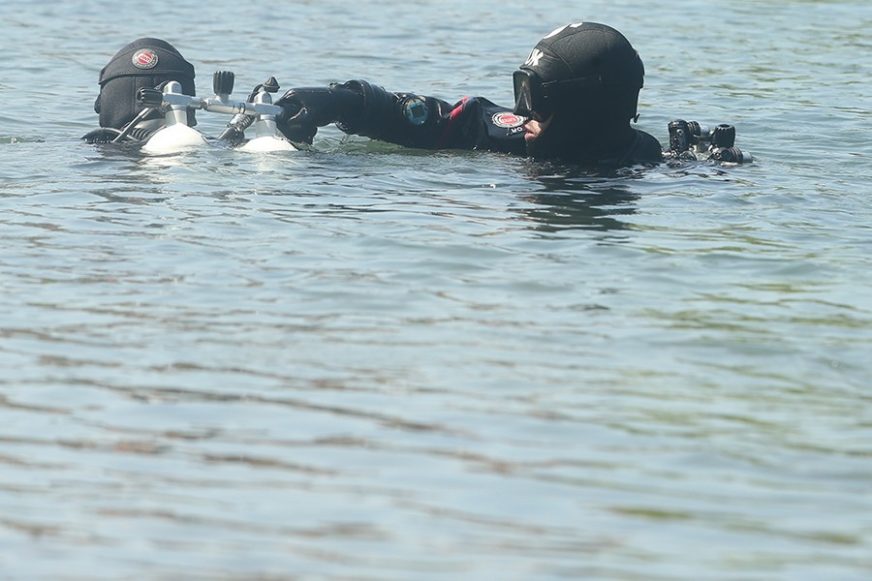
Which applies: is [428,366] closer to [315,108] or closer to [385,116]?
[315,108]

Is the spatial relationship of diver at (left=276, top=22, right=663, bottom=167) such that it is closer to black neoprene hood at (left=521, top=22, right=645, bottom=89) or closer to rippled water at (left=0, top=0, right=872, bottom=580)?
black neoprene hood at (left=521, top=22, right=645, bottom=89)

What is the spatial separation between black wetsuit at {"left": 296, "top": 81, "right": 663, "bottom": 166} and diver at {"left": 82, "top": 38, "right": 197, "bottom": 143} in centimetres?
107

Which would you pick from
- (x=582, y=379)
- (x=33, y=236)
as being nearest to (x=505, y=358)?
(x=582, y=379)

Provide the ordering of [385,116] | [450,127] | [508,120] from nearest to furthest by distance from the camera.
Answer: [385,116] < [508,120] < [450,127]

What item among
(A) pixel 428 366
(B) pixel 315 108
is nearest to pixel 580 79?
(B) pixel 315 108

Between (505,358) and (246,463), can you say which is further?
(505,358)

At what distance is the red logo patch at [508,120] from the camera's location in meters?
8.27

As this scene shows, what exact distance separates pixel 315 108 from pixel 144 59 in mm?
1227

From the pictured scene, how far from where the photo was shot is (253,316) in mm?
5316

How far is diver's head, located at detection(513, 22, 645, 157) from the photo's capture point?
7754 mm

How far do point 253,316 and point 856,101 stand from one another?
792 centimetres

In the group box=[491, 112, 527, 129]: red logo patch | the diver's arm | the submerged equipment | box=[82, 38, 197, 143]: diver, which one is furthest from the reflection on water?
box=[82, 38, 197, 143]: diver

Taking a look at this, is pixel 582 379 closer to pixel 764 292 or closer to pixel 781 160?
pixel 764 292

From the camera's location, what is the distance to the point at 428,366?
4.77 metres
